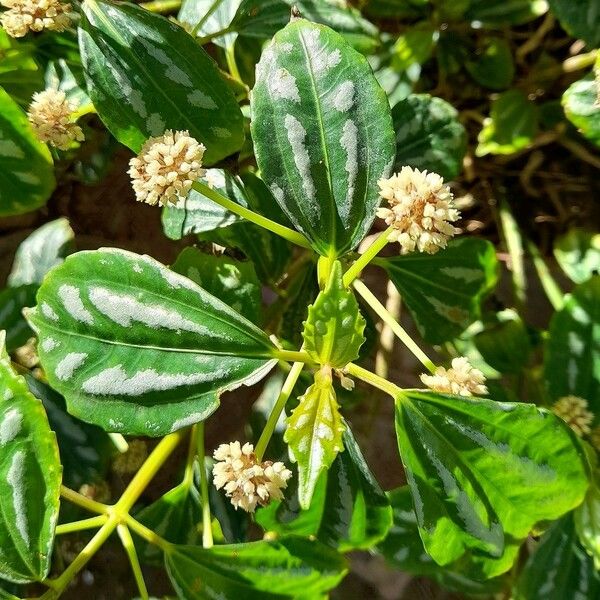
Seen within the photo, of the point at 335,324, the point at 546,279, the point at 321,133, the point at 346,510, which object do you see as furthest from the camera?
the point at 546,279

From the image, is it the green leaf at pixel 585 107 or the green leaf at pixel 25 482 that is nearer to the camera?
the green leaf at pixel 25 482

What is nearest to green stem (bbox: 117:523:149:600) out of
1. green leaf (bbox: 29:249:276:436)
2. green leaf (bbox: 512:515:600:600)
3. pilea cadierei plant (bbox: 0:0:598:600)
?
pilea cadierei plant (bbox: 0:0:598:600)

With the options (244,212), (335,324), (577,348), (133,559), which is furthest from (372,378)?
(577,348)

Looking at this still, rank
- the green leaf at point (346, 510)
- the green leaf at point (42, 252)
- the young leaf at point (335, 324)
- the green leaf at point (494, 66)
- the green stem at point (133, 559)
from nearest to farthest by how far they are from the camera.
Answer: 1. the young leaf at point (335, 324)
2. the green stem at point (133, 559)
3. the green leaf at point (346, 510)
4. the green leaf at point (42, 252)
5. the green leaf at point (494, 66)

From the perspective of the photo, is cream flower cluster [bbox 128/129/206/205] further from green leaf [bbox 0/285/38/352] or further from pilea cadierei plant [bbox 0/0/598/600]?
green leaf [bbox 0/285/38/352]

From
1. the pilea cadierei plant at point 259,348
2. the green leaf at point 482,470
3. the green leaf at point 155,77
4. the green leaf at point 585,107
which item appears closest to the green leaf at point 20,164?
the pilea cadierei plant at point 259,348

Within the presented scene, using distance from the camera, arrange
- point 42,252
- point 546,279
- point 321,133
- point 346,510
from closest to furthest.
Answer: point 321,133, point 346,510, point 42,252, point 546,279

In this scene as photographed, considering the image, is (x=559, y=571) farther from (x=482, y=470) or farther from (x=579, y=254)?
Result: (x=579, y=254)

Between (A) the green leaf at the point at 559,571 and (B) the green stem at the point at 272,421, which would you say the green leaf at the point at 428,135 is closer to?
(B) the green stem at the point at 272,421
